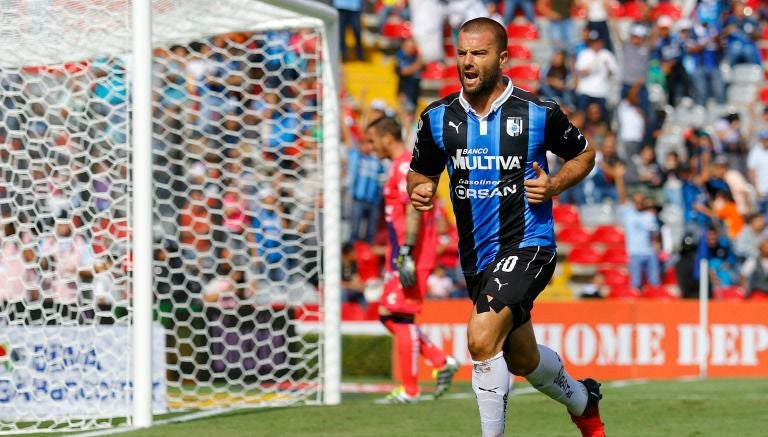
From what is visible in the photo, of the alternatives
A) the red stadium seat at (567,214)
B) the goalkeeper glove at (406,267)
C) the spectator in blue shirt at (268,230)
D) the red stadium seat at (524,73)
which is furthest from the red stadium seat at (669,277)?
the goalkeeper glove at (406,267)

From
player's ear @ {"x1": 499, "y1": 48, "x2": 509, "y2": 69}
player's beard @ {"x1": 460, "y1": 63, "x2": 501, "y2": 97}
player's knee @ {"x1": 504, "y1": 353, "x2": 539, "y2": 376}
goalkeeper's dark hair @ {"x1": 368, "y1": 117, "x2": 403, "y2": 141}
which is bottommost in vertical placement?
player's knee @ {"x1": 504, "y1": 353, "x2": 539, "y2": 376}

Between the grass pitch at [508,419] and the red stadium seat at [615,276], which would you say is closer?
the grass pitch at [508,419]

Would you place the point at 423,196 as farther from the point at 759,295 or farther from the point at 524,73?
the point at 524,73

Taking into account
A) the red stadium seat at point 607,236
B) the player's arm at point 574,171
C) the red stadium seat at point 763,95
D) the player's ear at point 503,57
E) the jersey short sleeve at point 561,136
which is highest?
the red stadium seat at point 763,95

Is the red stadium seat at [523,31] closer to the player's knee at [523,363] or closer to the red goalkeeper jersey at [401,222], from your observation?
the red goalkeeper jersey at [401,222]

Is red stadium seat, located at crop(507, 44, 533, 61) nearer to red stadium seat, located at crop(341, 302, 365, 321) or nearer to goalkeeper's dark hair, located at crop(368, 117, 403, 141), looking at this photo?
red stadium seat, located at crop(341, 302, 365, 321)

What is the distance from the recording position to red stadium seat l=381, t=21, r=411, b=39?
2286 cm

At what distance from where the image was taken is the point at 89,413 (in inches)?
368

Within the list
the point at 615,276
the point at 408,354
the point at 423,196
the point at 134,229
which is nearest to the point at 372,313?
the point at 615,276

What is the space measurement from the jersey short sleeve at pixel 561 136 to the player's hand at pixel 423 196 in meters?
0.62

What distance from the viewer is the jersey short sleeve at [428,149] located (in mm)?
6512

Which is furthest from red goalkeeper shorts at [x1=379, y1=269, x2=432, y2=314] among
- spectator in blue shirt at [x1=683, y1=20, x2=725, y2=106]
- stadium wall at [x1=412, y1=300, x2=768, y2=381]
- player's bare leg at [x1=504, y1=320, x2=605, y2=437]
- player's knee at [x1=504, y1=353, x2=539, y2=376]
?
spectator in blue shirt at [x1=683, y1=20, x2=725, y2=106]

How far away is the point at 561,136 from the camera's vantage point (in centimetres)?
641

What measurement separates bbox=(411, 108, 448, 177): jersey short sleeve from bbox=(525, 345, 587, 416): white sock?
1.05m
